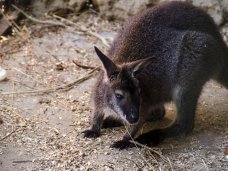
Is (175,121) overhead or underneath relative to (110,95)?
underneath

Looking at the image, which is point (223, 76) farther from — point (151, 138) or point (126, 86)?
point (126, 86)

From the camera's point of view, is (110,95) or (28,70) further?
(28,70)

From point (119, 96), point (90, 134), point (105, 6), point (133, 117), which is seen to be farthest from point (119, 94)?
point (105, 6)

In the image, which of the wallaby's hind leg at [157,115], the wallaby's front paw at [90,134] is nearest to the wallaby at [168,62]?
the wallaby's front paw at [90,134]

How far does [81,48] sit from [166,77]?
193cm

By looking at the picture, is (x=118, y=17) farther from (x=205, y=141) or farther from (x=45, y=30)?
(x=205, y=141)

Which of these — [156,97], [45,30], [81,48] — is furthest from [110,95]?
[45,30]

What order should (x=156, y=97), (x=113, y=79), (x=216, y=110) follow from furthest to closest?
(x=216, y=110)
(x=156, y=97)
(x=113, y=79)

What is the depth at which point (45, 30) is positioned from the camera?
7.34 m

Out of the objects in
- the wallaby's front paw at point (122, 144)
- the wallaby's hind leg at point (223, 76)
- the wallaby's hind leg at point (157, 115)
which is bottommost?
the wallaby's hind leg at point (157, 115)

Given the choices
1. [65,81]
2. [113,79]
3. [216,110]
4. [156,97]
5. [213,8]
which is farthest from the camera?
[213,8]

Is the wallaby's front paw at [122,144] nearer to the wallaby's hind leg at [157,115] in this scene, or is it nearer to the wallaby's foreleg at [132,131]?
the wallaby's foreleg at [132,131]

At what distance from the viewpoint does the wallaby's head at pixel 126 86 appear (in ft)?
15.9

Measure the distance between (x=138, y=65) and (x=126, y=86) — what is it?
217 mm
